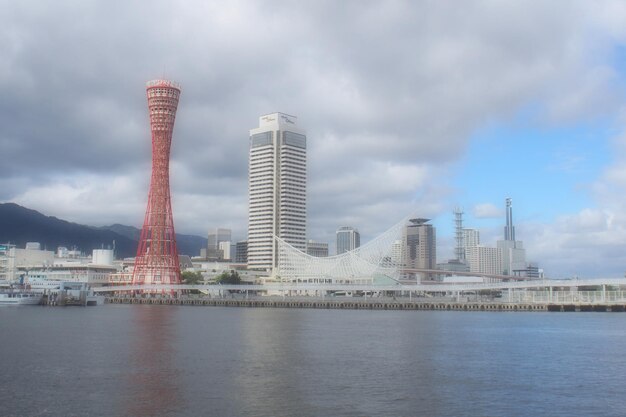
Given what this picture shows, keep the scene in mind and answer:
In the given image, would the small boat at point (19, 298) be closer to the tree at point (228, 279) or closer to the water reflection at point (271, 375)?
the tree at point (228, 279)

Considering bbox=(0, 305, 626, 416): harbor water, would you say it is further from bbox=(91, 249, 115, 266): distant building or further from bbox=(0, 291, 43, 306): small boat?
bbox=(91, 249, 115, 266): distant building

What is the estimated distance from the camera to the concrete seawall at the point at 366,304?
68938 mm

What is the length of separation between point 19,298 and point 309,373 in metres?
65.5

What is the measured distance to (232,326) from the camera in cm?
4512

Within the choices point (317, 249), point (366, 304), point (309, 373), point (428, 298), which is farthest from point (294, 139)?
point (309, 373)

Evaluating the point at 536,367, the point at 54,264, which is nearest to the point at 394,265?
the point at 54,264

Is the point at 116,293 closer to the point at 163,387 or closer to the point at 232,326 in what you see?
the point at 232,326

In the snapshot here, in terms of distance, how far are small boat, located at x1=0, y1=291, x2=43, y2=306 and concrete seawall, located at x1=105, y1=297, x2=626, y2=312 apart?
14.7m

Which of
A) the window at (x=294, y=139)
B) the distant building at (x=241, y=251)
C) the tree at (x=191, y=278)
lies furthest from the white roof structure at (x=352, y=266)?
the distant building at (x=241, y=251)

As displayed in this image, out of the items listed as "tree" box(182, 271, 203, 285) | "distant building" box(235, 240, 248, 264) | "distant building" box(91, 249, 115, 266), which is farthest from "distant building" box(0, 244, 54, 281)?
"distant building" box(235, 240, 248, 264)

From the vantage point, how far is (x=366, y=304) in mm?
78125

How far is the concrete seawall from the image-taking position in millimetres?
68938

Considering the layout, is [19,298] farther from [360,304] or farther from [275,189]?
[275,189]

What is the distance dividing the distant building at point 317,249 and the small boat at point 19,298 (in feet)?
308
